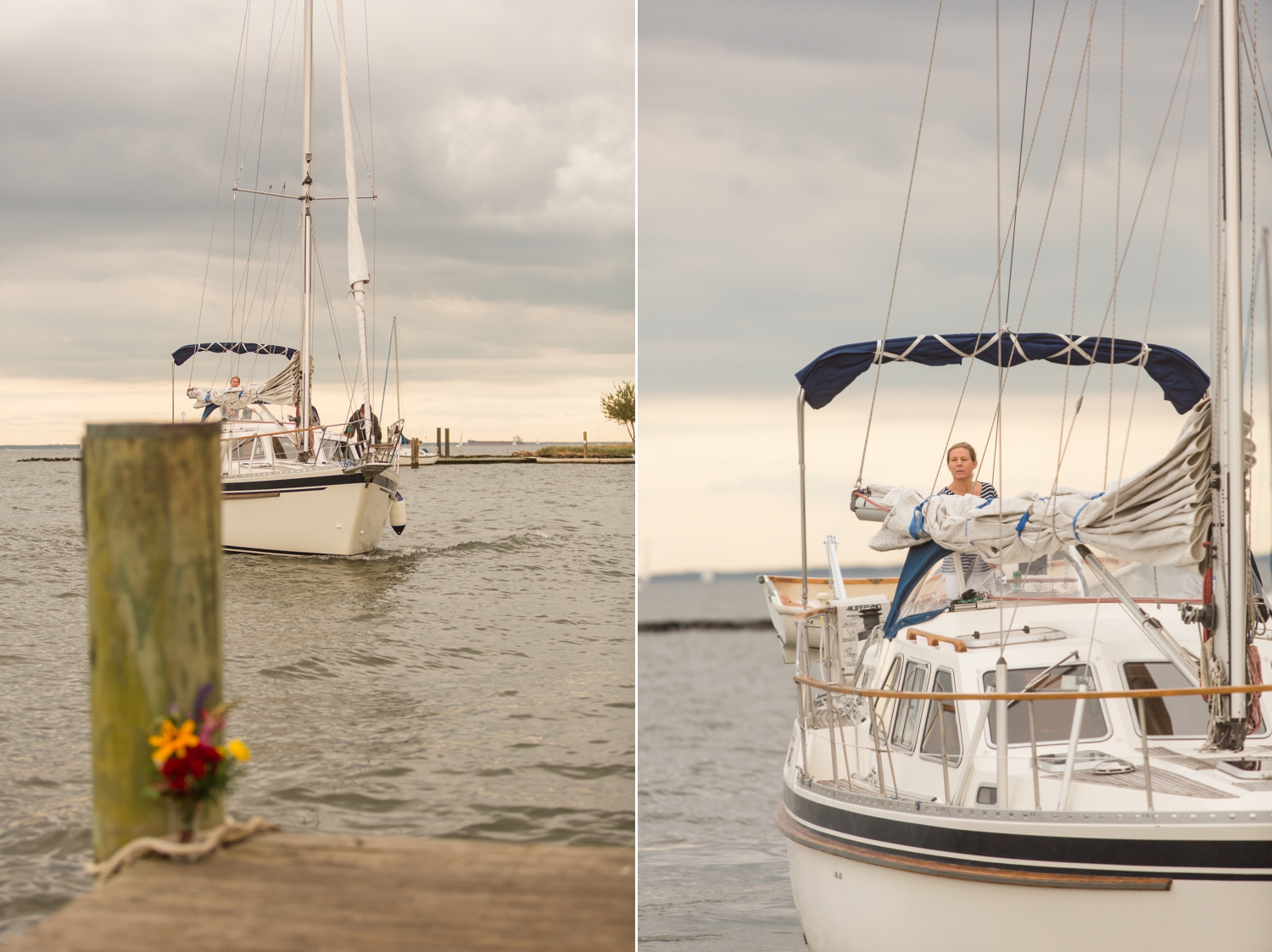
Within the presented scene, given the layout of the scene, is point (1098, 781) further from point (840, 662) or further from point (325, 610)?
point (325, 610)

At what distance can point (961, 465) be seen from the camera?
983 centimetres

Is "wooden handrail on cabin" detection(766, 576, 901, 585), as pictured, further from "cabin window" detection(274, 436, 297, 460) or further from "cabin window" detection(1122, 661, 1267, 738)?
"cabin window" detection(274, 436, 297, 460)

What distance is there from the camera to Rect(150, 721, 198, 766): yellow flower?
434cm

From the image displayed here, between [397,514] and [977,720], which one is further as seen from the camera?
[397,514]

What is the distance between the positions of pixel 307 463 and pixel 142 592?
28.4m

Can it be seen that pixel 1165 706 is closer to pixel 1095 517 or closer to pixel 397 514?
pixel 1095 517

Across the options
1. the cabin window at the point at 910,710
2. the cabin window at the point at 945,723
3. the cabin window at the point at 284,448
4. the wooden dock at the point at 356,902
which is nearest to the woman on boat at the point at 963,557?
the cabin window at the point at 910,710

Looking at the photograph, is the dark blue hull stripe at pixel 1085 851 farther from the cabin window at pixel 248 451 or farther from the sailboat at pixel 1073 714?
the cabin window at pixel 248 451

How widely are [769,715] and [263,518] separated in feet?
51.3

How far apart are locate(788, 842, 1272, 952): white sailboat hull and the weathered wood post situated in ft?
16.0

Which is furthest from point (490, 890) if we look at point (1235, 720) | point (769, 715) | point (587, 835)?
point (769, 715)

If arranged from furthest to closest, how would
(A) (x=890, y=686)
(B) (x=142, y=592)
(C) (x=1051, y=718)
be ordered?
(A) (x=890, y=686), (C) (x=1051, y=718), (B) (x=142, y=592)

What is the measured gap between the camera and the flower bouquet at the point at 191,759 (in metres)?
4.36

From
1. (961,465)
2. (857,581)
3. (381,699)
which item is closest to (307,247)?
(381,699)
